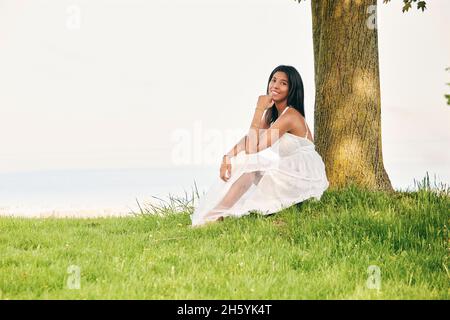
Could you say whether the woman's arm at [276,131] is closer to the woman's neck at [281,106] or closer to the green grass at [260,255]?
the woman's neck at [281,106]

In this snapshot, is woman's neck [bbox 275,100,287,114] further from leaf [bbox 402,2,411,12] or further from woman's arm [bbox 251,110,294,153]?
leaf [bbox 402,2,411,12]

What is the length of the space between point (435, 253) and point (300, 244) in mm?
1727

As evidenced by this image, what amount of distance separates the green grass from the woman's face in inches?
70.3

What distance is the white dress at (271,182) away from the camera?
902 cm

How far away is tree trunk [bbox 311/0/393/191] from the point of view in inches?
388

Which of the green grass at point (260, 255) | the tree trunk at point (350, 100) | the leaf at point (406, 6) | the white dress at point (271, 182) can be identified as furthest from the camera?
the leaf at point (406, 6)

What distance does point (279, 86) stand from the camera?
30.2ft

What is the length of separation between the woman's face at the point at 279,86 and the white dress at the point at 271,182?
66 cm

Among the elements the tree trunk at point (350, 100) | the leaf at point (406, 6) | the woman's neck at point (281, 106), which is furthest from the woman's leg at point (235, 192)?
the leaf at point (406, 6)

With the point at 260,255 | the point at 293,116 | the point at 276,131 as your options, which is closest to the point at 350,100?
the point at 293,116

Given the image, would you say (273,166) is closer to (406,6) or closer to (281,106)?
(281,106)

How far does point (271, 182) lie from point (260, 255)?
2.09m

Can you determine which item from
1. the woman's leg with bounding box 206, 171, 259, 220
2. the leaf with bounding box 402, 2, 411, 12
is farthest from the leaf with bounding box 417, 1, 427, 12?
the woman's leg with bounding box 206, 171, 259, 220
